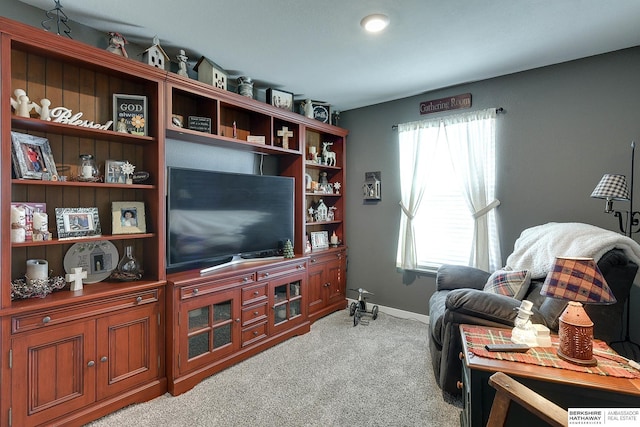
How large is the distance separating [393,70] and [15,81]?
107 inches

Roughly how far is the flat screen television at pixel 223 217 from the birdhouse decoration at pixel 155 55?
0.77 meters

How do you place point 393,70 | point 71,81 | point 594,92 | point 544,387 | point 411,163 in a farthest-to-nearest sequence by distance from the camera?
point 411,163, point 393,70, point 594,92, point 71,81, point 544,387

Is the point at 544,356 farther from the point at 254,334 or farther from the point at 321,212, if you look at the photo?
the point at 321,212

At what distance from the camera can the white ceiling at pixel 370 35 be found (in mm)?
1916

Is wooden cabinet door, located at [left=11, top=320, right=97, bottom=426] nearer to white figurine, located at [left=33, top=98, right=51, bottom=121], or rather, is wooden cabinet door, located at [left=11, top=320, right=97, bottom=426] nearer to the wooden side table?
white figurine, located at [left=33, top=98, right=51, bottom=121]

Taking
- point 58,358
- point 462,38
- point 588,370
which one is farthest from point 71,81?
point 588,370

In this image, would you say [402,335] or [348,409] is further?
[402,335]

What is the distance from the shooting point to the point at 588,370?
135 centimetres

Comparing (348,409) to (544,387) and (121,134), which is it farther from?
(121,134)

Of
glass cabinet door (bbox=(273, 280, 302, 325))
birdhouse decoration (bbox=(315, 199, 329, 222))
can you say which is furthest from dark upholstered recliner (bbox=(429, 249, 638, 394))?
birdhouse decoration (bbox=(315, 199, 329, 222))

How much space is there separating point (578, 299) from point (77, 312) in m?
2.64

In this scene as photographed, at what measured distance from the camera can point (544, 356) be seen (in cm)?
148

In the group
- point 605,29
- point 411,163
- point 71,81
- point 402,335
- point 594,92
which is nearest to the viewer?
point 71,81

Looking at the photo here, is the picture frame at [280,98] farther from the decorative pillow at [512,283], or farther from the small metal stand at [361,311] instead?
the decorative pillow at [512,283]
